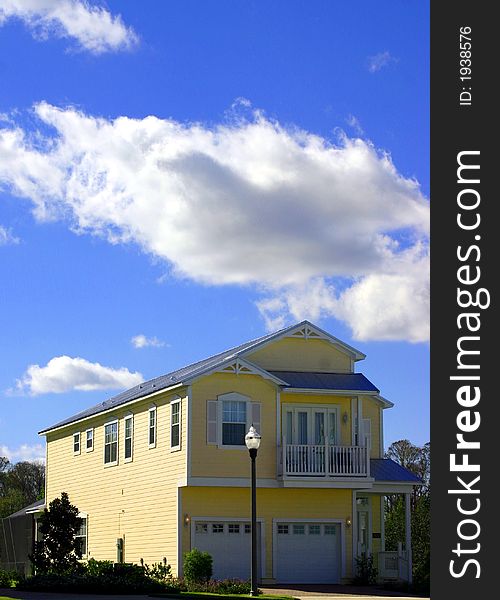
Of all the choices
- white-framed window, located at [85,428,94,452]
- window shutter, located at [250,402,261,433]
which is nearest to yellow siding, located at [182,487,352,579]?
window shutter, located at [250,402,261,433]

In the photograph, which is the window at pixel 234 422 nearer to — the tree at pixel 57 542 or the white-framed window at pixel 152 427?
the white-framed window at pixel 152 427

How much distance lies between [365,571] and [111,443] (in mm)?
11850

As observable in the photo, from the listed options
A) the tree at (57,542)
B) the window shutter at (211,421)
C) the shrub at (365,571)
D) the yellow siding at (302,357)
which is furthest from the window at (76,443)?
the shrub at (365,571)

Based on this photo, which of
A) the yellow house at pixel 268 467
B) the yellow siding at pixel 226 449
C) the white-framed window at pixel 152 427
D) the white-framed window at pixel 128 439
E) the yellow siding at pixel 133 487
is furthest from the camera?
the white-framed window at pixel 128 439

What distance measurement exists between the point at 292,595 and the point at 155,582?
4138 millimetres

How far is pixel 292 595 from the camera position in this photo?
108 ft

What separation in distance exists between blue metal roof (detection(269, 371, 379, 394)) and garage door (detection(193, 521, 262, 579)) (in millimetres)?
5079

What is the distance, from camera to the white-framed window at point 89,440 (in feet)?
157

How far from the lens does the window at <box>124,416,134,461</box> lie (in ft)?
142

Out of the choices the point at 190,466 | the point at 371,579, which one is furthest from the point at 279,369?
the point at 371,579

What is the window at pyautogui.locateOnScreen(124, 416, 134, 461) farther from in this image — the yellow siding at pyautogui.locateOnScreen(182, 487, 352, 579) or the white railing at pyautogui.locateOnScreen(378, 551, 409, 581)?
the white railing at pyautogui.locateOnScreen(378, 551, 409, 581)

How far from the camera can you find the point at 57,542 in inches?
1505

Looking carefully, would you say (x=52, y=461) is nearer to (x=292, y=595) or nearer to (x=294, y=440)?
(x=294, y=440)

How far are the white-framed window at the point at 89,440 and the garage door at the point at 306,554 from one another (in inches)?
457
